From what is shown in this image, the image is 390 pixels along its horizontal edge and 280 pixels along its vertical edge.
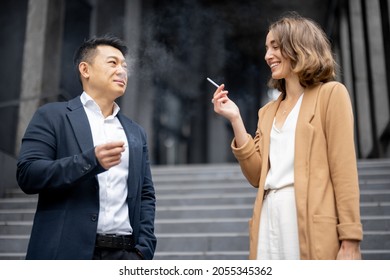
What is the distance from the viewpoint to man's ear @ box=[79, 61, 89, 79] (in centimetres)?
235

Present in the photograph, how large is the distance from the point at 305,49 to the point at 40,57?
596cm

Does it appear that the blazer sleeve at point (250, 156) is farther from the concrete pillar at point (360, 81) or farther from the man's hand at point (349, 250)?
the concrete pillar at point (360, 81)

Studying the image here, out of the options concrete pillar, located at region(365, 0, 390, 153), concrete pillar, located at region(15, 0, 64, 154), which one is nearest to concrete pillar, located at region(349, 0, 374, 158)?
concrete pillar, located at region(365, 0, 390, 153)

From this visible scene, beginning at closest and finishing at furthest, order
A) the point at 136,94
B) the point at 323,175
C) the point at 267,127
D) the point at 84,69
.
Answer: the point at 323,175, the point at 267,127, the point at 84,69, the point at 136,94

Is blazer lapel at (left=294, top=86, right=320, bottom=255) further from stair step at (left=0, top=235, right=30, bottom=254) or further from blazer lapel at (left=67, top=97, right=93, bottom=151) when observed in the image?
stair step at (left=0, top=235, right=30, bottom=254)

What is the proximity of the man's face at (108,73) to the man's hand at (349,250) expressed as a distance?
1163 millimetres

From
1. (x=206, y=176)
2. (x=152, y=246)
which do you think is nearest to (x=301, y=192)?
(x=152, y=246)

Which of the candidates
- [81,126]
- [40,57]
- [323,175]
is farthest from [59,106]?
[40,57]

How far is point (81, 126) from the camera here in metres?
2.13

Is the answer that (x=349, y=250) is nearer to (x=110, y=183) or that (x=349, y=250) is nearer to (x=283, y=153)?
(x=283, y=153)
